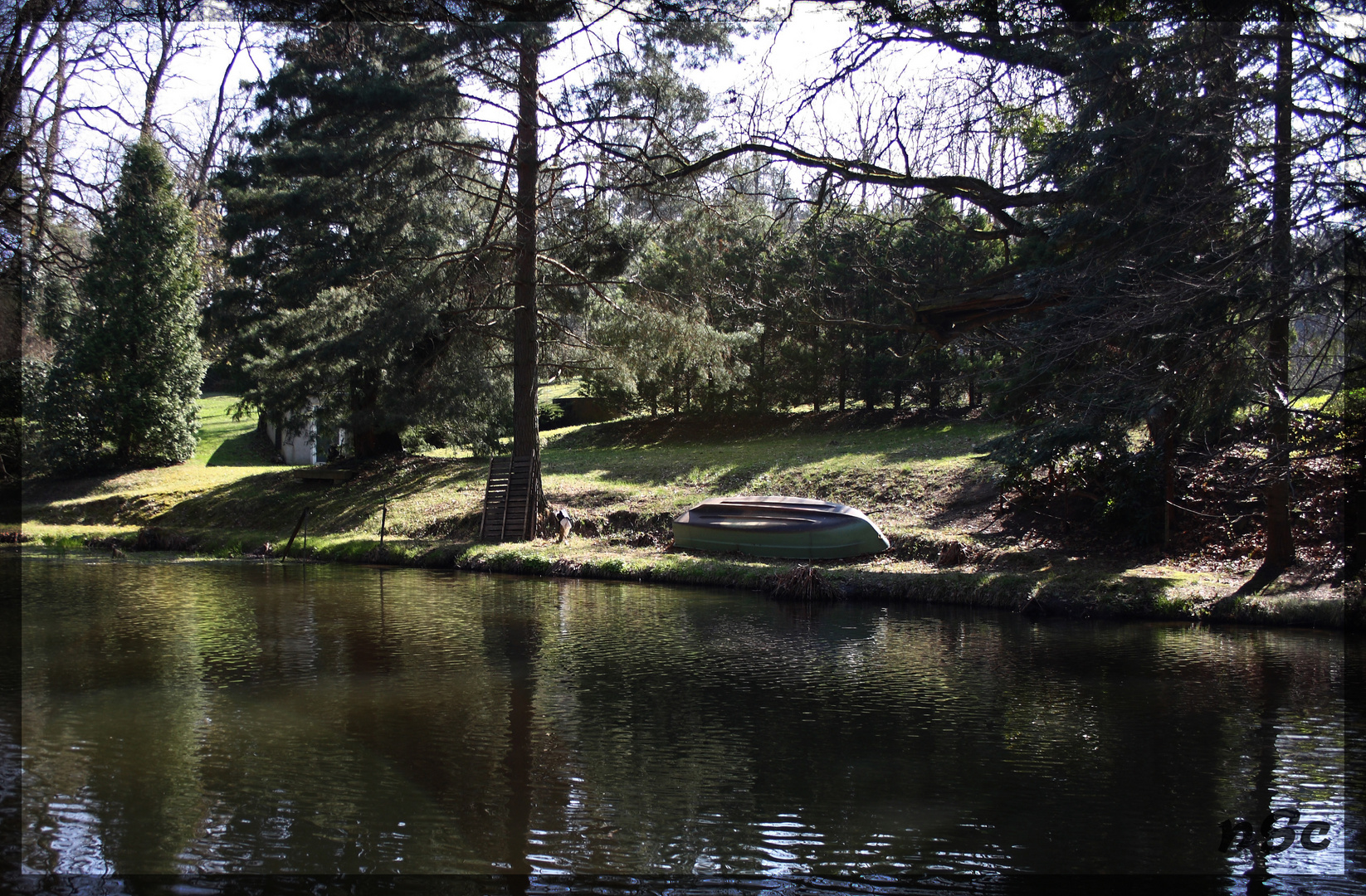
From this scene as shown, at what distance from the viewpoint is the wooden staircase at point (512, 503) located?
16062mm

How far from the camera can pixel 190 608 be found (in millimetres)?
11062

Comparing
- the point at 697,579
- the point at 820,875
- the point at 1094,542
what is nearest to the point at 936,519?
the point at 1094,542

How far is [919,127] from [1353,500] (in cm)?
596

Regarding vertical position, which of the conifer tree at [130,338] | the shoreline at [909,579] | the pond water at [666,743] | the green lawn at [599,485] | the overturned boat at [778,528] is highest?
the conifer tree at [130,338]

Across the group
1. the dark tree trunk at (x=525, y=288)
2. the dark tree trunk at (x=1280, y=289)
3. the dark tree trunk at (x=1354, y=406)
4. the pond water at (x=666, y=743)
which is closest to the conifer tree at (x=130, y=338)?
the dark tree trunk at (x=525, y=288)

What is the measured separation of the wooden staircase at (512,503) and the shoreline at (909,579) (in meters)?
0.51

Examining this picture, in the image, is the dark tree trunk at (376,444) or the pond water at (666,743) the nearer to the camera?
the pond water at (666,743)

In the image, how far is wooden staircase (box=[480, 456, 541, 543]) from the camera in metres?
16.1

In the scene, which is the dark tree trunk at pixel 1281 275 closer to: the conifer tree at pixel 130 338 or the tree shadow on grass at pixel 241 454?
the conifer tree at pixel 130 338

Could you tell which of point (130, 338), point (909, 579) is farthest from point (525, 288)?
point (130, 338)

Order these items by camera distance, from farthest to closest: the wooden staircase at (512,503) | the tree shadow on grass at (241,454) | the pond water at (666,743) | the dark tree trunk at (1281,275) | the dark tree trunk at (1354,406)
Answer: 1. the tree shadow on grass at (241,454)
2. the wooden staircase at (512,503)
3. the dark tree trunk at (1281,275)
4. the dark tree trunk at (1354,406)
5. the pond water at (666,743)

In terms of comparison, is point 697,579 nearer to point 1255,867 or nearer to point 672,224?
point 672,224

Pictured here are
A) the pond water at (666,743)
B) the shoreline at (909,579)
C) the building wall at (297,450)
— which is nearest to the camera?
the pond water at (666,743)

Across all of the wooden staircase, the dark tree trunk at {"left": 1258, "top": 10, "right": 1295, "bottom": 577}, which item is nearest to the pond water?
the dark tree trunk at {"left": 1258, "top": 10, "right": 1295, "bottom": 577}
